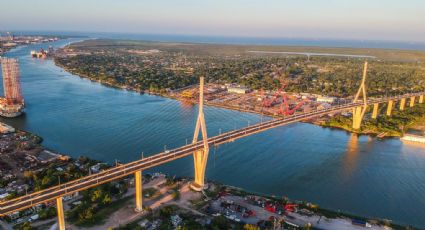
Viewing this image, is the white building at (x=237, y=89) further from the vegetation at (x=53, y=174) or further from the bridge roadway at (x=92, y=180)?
the vegetation at (x=53, y=174)

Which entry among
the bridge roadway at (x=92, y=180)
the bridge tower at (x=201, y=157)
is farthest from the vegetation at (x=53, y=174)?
the bridge tower at (x=201, y=157)

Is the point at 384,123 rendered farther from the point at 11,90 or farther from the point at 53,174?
the point at 11,90

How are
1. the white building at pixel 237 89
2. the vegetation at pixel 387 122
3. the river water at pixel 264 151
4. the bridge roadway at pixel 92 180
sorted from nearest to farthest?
the bridge roadway at pixel 92 180 → the river water at pixel 264 151 → the vegetation at pixel 387 122 → the white building at pixel 237 89

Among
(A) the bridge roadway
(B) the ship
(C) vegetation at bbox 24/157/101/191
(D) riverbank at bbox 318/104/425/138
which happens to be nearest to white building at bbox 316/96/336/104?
(D) riverbank at bbox 318/104/425/138

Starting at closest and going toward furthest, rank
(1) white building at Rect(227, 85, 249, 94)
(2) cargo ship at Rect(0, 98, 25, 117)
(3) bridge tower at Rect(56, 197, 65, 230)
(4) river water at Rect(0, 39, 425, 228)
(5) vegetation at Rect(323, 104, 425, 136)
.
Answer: (3) bridge tower at Rect(56, 197, 65, 230) < (4) river water at Rect(0, 39, 425, 228) < (5) vegetation at Rect(323, 104, 425, 136) < (2) cargo ship at Rect(0, 98, 25, 117) < (1) white building at Rect(227, 85, 249, 94)

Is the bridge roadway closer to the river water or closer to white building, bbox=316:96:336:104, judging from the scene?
the river water

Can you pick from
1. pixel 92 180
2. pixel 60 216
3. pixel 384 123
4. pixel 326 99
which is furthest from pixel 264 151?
pixel 326 99

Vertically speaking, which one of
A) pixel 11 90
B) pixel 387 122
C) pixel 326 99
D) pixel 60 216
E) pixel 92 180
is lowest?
pixel 60 216

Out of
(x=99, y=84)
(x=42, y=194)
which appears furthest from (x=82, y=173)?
(x=99, y=84)
